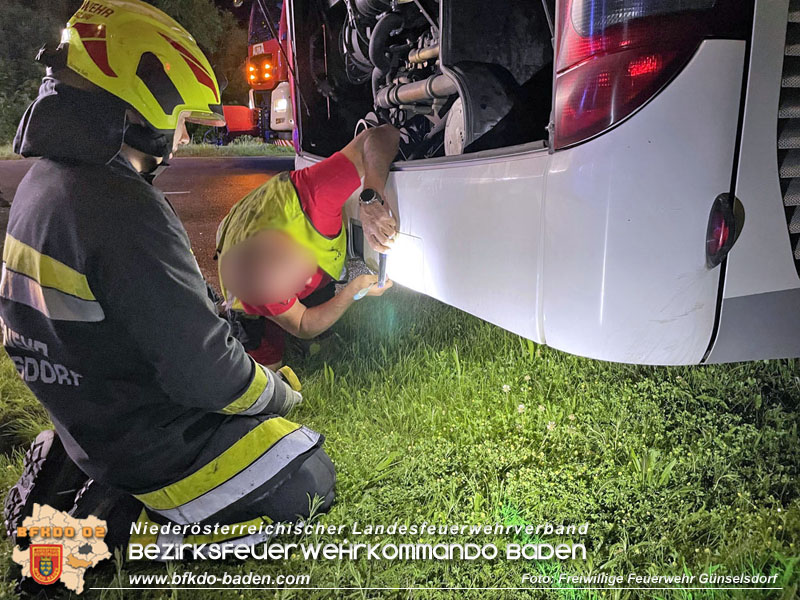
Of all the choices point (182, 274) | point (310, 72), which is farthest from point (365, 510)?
point (310, 72)

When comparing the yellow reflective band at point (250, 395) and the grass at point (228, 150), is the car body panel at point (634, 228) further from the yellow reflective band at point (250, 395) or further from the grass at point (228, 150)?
the grass at point (228, 150)

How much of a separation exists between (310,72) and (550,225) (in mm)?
2566

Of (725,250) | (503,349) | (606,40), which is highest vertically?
(606,40)

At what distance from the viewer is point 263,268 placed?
231 centimetres

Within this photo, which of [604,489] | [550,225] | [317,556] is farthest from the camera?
Answer: [604,489]

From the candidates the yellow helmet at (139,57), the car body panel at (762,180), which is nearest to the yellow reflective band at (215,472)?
the yellow helmet at (139,57)

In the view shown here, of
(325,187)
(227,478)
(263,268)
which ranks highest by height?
(325,187)

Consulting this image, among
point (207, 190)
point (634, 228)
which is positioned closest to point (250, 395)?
point (634, 228)

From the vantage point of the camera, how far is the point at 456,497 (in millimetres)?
1796

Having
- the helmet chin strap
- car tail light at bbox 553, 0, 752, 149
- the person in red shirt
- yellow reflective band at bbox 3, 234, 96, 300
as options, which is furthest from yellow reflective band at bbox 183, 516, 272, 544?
car tail light at bbox 553, 0, 752, 149

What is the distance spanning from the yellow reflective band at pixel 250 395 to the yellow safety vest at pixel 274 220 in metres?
0.82

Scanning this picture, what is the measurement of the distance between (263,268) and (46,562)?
A: 1156 mm

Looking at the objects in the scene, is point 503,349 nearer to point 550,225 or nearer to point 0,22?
point 550,225

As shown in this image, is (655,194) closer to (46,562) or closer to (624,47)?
(624,47)
